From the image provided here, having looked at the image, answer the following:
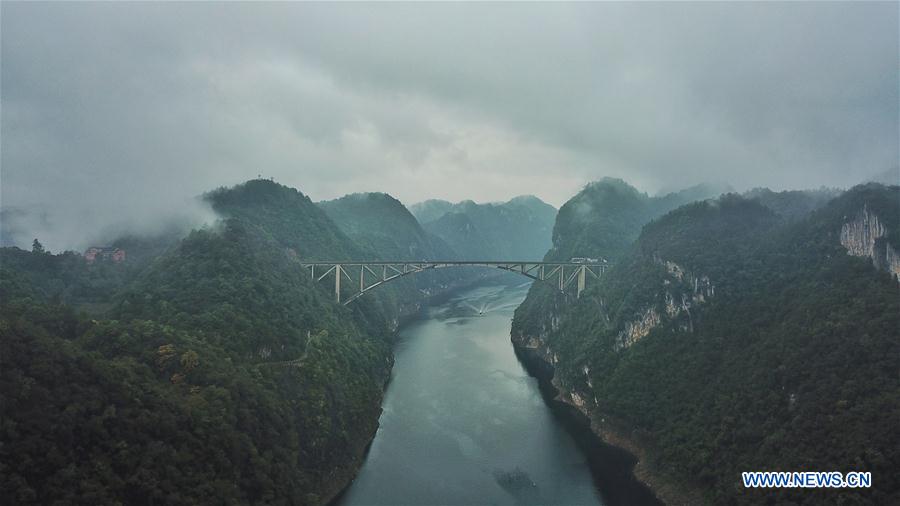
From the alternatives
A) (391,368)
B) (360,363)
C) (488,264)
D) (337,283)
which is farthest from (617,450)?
(337,283)

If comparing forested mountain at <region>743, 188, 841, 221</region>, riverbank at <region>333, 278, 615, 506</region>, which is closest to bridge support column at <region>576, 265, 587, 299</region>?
riverbank at <region>333, 278, 615, 506</region>

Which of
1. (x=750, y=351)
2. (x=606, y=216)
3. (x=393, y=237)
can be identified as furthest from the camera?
(x=393, y=237)

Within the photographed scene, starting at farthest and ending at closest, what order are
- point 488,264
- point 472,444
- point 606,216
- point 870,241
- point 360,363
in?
point 606,216
point 488,264
point 360,363
point 472,444
point 870,241

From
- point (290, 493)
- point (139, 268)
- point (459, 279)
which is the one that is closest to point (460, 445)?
point (290, 493)

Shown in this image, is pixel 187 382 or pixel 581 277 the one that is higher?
pixel 581 277

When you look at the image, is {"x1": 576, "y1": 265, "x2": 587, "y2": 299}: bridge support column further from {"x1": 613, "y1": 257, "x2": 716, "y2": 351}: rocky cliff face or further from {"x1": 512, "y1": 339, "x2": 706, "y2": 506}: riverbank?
{"x1": 613, "y1": 257, "x2": 716, "y2": 351}: rocky cliff face

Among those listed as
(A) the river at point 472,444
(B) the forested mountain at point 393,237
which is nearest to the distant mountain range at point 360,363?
(A) the river at point 472,444

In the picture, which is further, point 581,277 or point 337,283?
point 581,277

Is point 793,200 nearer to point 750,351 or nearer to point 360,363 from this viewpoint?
point 750,351
